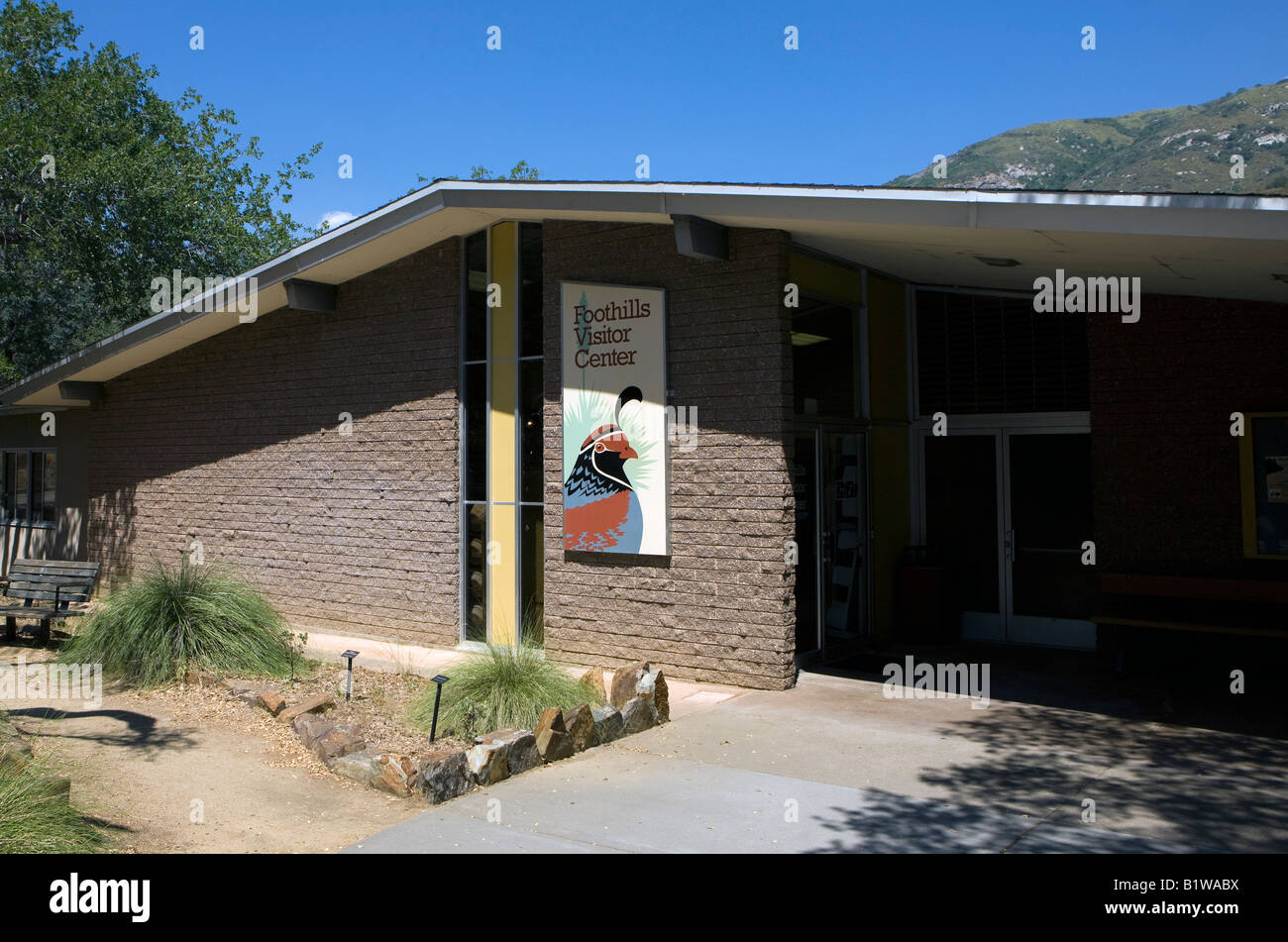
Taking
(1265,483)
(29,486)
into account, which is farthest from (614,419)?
(29,486)

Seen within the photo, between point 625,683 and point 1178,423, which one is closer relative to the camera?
point 625,683

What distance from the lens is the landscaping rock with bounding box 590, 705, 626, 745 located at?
294 inches

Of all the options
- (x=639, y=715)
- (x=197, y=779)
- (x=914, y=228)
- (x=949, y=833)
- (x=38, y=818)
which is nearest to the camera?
(x=38, y=818)

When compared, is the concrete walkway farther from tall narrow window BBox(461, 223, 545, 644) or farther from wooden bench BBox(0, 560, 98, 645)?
wooden bench BBox(0, 560, 98, 645)

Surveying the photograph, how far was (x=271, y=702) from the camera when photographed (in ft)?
27.0

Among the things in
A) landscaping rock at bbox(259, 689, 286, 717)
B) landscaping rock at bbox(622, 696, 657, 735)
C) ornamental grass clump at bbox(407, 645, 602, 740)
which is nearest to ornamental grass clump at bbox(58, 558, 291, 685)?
landscaping rock at bbox(259, 689, 286, 717)

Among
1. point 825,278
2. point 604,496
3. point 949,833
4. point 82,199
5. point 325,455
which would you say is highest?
point 82,199

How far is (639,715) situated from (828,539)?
3487 mm

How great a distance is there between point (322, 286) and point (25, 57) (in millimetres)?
20655

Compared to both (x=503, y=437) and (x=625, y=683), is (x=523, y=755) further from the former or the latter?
(x=503, y=437)

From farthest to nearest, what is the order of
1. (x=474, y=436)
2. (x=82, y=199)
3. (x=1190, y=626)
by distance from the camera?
(x=82, y=199) → (x=474, y=436) → (x=1190, y=626)

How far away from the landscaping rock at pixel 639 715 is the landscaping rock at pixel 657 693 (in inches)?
2.4

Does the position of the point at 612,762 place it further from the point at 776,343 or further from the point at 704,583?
the point at 776,343

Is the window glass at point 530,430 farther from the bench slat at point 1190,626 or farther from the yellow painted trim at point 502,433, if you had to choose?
the bench slat at point 1190,626
